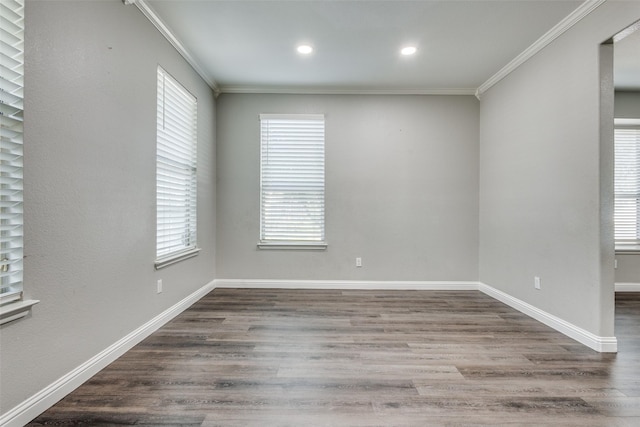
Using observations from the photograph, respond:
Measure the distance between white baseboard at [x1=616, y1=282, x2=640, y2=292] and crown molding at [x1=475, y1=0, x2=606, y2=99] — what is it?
3.17 meters

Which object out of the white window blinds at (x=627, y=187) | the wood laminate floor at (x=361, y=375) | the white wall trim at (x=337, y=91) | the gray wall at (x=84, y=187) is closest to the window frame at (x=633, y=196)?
the white window blinds at (x=627, y=187)

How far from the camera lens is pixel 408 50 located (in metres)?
2.89

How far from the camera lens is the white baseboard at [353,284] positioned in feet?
12.8

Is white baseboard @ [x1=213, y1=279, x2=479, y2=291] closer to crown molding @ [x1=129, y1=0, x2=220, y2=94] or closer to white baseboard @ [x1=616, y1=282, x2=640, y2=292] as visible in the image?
white baseboard @ [x1=616, y1=282, x2=640, y2=292]

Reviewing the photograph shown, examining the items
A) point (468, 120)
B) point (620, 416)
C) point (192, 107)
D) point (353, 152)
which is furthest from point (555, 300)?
point (192, 107)

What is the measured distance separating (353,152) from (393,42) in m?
1.44

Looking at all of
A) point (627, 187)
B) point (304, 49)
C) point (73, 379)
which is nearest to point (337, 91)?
point (304, 49)

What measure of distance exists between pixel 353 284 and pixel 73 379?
9.64ft

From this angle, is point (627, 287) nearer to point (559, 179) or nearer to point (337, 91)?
point (559, 179)

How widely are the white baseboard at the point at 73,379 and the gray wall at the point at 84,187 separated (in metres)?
0.05

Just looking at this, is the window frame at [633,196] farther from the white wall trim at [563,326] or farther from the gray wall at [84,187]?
the gray wall at [84,187]

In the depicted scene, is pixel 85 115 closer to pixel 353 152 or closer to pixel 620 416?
pixel 353 152

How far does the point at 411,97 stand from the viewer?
390 centimetres

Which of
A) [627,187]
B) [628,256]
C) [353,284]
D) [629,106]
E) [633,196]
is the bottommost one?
[353,284]
